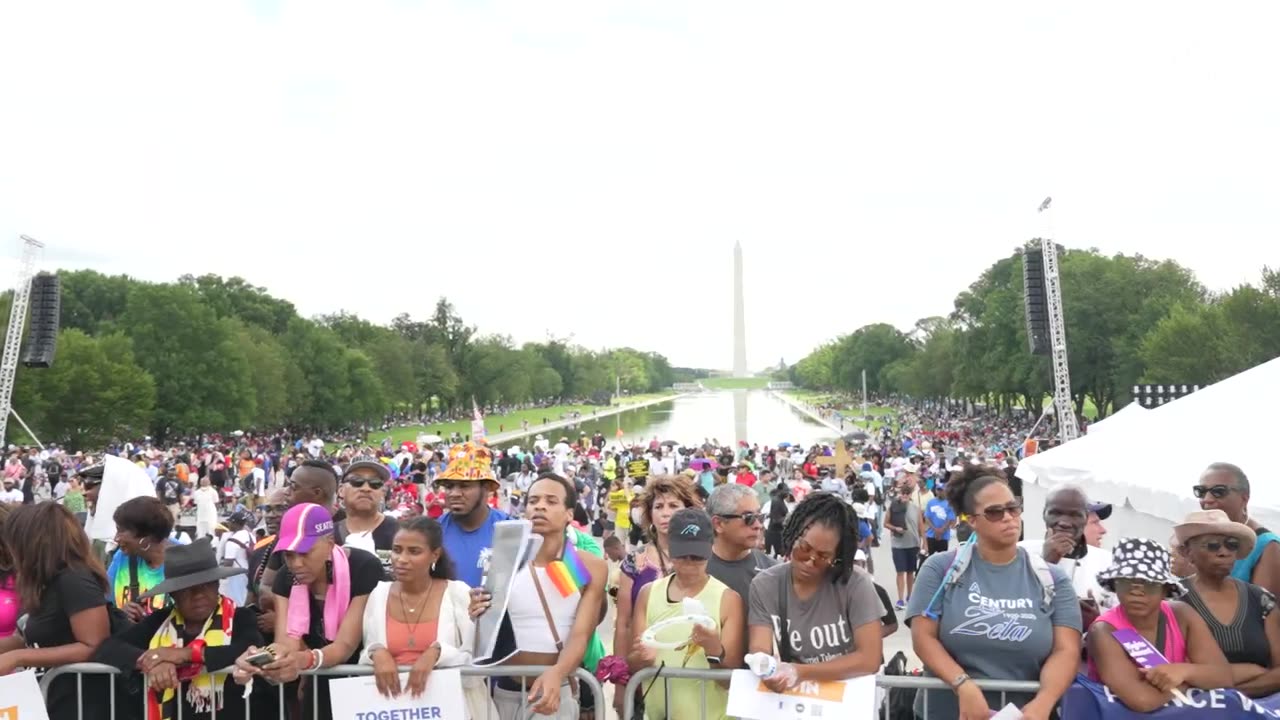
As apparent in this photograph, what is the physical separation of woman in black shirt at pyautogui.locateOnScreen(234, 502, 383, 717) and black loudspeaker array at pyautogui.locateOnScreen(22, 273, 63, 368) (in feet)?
121

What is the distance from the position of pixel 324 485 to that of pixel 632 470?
1091cm

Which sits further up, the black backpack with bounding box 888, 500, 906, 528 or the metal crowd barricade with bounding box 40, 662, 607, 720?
the metal crowd barricade with bounding box 40, 662, 607, 720

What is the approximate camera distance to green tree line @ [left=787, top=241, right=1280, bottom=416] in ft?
145

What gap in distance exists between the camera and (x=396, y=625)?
4.54 metres

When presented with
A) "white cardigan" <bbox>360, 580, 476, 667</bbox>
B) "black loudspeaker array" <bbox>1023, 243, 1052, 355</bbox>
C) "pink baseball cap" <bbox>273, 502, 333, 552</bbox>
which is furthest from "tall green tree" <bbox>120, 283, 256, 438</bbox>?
"white cardigan" <bbox>360, 580, 476, 667</bbox>

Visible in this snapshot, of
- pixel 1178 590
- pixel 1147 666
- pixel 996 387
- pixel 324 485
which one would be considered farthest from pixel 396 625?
pixel 996 387

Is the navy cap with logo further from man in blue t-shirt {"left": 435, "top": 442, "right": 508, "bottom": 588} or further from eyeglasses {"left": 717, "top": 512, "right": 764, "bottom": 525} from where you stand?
man in blue t-shirt {"left": 435, "top": 442, "right": 508, "bottom": 588}

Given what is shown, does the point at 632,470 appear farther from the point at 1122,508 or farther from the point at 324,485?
the point at 324,485

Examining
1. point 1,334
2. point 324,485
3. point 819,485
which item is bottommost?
point 819,485

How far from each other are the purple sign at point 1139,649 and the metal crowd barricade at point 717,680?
0.41 meters

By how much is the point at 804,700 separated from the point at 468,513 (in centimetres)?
231

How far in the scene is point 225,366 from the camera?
5616 cm

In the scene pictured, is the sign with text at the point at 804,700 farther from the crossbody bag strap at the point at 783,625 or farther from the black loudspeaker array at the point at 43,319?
the black loudspeaker array at the point at 43,319

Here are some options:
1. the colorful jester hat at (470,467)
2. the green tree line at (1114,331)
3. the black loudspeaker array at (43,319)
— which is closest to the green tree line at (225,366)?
the black loudspeaker array at (43,319)
